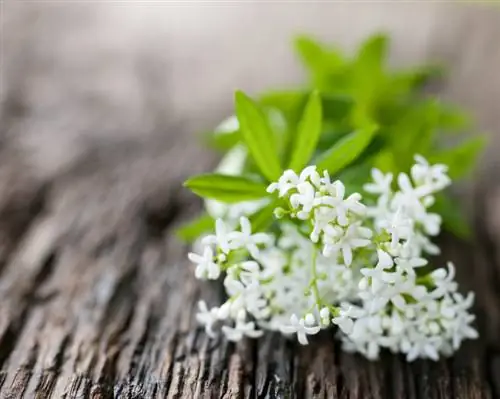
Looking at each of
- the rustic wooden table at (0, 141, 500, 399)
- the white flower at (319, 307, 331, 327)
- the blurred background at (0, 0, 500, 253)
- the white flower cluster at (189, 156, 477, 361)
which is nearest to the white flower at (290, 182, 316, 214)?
the white flower cluster at (189, 156, 477, 361)

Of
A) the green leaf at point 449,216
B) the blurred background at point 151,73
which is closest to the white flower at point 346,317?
the green leaf at point 449,216

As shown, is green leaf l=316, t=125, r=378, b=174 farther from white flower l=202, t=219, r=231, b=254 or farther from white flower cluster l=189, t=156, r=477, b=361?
white flower l=202, t=219, r=231, b=254

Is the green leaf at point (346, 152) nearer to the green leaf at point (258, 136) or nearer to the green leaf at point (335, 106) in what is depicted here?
the green leaf at point (258, 136)

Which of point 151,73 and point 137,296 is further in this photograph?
point 151,73

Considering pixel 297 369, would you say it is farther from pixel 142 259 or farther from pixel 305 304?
pixel 142 259

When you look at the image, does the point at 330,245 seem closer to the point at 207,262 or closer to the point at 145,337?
the point at 207,262

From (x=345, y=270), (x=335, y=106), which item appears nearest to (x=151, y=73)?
(x=335, y=106)
